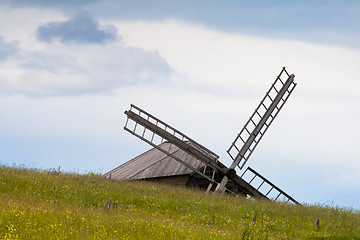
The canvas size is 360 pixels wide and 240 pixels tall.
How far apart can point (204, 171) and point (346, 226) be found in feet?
22.7

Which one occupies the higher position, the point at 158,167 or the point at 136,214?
the point at 158,167

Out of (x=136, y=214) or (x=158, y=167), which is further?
(x=158, y=167)

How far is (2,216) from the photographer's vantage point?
512 inches

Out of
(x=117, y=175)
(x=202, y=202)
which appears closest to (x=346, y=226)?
(x=202, y=202)

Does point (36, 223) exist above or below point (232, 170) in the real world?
below

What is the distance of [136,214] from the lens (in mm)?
16250

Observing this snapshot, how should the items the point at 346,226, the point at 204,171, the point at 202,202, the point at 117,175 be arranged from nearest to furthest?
the point at 346,226
the point at 202,202
the point at 204,171
the point at 117,175

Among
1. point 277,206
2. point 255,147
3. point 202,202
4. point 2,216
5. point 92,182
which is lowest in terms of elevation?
point 2,216

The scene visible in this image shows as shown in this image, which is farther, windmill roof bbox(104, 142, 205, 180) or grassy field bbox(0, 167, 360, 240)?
windmill roof bbox(104, 142, 205, 180)

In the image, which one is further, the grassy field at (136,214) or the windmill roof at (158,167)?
the windmill roof at (158,167)

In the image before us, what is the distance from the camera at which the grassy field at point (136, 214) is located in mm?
12836

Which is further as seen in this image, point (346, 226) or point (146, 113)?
point (146, 113)

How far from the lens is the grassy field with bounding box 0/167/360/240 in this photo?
12836 mm

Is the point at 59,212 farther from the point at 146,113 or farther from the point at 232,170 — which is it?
the point at 232,170
